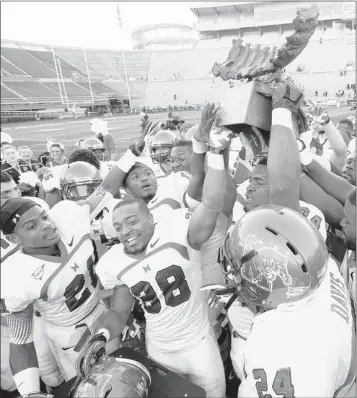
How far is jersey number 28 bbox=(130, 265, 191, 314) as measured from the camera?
6.26 ft

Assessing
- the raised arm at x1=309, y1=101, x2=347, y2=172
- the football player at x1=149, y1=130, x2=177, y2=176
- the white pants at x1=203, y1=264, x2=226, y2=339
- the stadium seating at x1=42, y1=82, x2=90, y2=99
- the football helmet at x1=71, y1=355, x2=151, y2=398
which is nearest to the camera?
the football helmet at x1=71, y1=355, x2=151, y2=398

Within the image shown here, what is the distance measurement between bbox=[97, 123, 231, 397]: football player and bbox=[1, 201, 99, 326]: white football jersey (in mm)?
278

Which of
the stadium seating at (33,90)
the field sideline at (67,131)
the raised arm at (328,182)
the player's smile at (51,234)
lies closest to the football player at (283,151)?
the raised arm at (328,182)

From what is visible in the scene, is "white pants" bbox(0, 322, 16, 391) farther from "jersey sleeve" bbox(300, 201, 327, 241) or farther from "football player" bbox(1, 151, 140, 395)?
"jersey sleeve" bbox(300, 201, 327, 241)

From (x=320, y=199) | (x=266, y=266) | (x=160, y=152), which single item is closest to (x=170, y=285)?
(x=266, y=266)

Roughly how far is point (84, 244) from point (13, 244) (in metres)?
0.44

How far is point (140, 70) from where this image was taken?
4031cm

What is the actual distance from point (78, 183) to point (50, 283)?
1086 millimetres

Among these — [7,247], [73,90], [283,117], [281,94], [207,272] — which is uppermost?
[73,90]

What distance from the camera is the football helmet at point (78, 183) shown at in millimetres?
2934

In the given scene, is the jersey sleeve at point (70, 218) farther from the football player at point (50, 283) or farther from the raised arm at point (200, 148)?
the raised arm at point (200, 148)

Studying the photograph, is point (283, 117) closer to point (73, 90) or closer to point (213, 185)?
point (213, 185)

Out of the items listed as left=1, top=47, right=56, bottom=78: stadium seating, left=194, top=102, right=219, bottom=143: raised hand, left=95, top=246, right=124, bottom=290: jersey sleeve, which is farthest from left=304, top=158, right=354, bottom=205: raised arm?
left=1, top=47, right=56, bottom=78: stadium seating

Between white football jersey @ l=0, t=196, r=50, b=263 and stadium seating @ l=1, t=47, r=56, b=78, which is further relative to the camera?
stadium seating @ l=1, t=47, r=56, b=78
